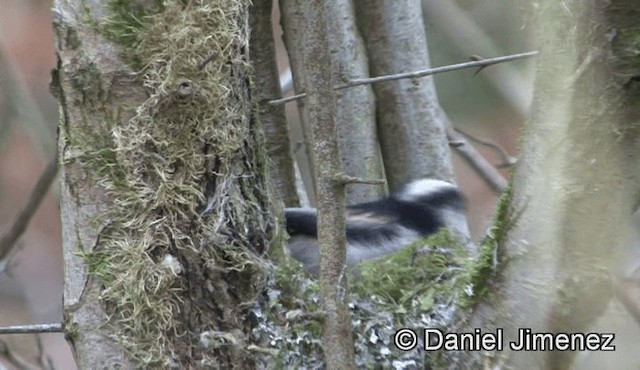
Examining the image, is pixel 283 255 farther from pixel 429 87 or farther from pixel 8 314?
pixel 8 314

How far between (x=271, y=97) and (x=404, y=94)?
39 cm

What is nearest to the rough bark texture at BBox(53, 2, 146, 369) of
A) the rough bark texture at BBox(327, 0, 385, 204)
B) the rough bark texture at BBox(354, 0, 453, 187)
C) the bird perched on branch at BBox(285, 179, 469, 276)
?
the bird perched on branch at BBox(285, 179, 469, 276)

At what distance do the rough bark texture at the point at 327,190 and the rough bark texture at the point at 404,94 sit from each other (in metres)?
1.16

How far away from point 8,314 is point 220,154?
4.81 metres

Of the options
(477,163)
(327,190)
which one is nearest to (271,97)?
(477,163)

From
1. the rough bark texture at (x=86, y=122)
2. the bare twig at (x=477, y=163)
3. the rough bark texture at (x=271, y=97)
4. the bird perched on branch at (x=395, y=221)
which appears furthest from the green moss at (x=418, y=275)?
the bare twig at (x=477, y=163)

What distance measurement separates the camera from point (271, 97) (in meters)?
2.44

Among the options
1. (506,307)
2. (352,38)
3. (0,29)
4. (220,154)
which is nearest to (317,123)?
(220,154)

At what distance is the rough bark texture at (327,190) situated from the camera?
1.43 meters

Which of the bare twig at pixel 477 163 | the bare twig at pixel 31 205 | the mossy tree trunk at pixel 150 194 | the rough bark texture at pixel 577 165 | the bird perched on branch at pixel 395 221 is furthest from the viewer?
the bare twig at pixel 477 163

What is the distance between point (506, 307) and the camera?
1384 mm

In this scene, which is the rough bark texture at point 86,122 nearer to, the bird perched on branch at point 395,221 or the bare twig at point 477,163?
the bird perched on branch at point 395,221

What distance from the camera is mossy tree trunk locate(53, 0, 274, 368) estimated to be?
62.7 inches

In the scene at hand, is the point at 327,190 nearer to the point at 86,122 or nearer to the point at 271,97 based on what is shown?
the point at 86,122
